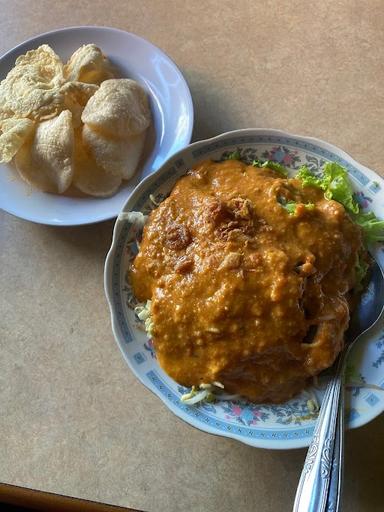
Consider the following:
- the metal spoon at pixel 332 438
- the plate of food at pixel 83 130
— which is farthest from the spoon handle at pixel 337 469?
the plate of food at pixel 83 130

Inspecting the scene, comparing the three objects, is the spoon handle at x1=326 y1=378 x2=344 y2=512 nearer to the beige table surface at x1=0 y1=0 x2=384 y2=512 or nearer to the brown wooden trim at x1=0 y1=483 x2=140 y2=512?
the beige table surface at x1=0 y1=0 x2=384 y2=512

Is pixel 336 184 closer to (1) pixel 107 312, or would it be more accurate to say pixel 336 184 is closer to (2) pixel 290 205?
(2) pixel 290 205

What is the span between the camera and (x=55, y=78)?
148cm

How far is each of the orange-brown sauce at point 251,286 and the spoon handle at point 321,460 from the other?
65 mm

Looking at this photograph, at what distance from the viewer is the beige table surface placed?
116 centimetres

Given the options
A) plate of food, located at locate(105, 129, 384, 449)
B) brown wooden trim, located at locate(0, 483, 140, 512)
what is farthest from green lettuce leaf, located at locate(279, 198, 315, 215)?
brown wooden trim, located at locate(0, 483, 140, 512)

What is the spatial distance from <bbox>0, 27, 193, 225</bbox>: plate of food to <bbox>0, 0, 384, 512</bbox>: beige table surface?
92mm

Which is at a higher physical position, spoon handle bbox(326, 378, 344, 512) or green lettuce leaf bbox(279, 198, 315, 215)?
green lettuce leaf bbox(279, 198, 315, 215)

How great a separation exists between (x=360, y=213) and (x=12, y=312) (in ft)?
3.00

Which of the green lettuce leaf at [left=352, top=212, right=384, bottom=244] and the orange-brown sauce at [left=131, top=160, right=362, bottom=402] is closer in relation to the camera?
the orange-brown sauce at [left=131, top=160, right=362, bottom=402]

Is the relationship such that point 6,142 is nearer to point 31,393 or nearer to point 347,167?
point 31,393

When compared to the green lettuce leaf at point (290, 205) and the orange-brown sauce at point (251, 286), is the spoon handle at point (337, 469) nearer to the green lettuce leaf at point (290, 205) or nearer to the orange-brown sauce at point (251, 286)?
the orange-brown sauce at point (251, 286)

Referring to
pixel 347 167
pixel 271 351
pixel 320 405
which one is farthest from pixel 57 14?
pixel 320 405

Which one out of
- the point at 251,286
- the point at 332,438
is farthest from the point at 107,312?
the point at 332,438
